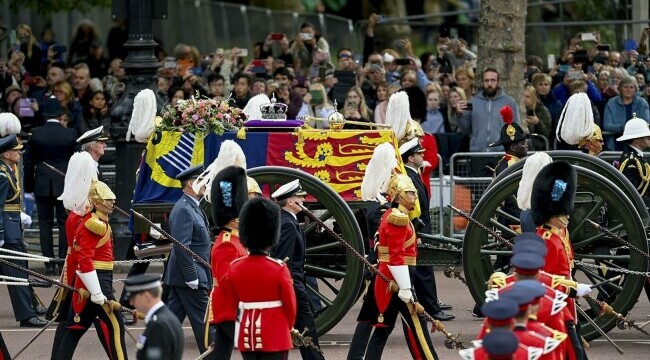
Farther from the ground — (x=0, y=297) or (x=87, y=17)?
(x=87, y=17)

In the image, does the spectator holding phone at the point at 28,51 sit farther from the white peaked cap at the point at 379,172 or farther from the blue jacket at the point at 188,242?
the white peaked cap at the point at 379,172

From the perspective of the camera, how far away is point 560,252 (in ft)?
33.3

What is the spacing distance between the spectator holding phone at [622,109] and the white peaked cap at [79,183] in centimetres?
723

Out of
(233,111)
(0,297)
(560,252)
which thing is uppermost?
(233,111)

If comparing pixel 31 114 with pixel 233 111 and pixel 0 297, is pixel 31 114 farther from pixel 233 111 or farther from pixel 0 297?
pixel 233 111

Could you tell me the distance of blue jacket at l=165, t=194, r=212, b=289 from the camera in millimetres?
11289

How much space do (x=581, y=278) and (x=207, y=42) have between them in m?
11.1

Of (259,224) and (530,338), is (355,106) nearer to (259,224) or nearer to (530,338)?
(259,224)

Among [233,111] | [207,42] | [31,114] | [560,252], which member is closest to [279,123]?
[233,111]

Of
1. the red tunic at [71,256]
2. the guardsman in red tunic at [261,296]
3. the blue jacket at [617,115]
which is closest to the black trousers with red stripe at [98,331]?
the red tunic at [71,256]

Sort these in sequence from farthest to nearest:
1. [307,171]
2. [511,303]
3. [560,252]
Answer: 1. [307,171]
2. [560,252]
3. [511,303]

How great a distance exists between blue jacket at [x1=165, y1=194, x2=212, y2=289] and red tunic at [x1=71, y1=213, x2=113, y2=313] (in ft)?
1.48

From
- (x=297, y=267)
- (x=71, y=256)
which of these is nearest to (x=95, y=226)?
(x=71, y=256)

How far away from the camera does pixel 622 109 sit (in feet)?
56.3
